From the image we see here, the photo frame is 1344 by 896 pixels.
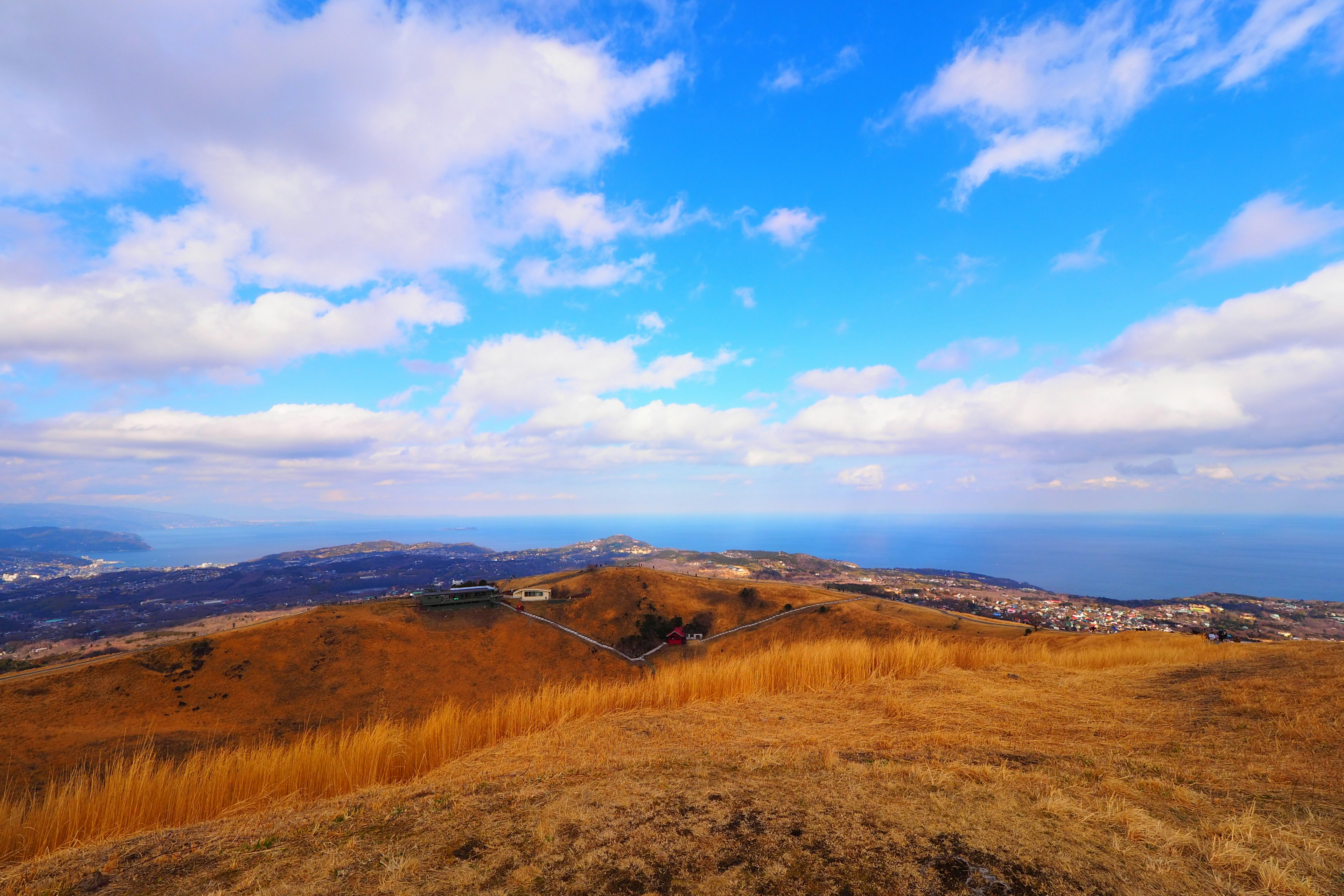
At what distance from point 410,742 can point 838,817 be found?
4.61 meters

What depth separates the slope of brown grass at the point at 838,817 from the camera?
2418 millimetres

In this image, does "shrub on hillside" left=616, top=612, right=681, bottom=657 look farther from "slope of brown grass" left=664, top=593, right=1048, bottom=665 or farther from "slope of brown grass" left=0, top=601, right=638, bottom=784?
"slope of brown grass" left=0, top=601, right=638, bottom=784

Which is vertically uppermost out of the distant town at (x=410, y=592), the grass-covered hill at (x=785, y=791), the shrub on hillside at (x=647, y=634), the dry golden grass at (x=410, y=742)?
the grass-covered hill at (x=785, y=791)

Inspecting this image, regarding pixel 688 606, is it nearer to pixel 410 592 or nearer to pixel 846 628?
pixel 846 628

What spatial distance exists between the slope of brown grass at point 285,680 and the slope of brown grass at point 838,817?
14043mm

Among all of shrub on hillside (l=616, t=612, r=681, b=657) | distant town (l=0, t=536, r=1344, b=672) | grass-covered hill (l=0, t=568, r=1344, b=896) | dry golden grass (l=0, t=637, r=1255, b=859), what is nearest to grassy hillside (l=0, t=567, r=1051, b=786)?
shrub on hillside (l=616, t=612, r=681, b=657)

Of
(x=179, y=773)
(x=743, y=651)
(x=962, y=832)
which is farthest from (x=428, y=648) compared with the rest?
(x=962, y=832)

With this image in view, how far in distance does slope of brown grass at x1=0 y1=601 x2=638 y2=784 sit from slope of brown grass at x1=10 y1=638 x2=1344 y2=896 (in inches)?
553

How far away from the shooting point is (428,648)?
31125 mm

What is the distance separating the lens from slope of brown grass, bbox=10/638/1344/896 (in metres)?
2.42

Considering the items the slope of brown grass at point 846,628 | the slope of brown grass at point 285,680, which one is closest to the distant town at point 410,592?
the slope of brown grass at point 846,628

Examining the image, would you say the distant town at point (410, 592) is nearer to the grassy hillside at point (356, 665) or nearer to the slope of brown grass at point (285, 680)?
the grassy hillside at point (356, 665)

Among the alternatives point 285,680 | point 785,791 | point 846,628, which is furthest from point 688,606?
point 785,791

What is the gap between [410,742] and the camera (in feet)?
17.6
